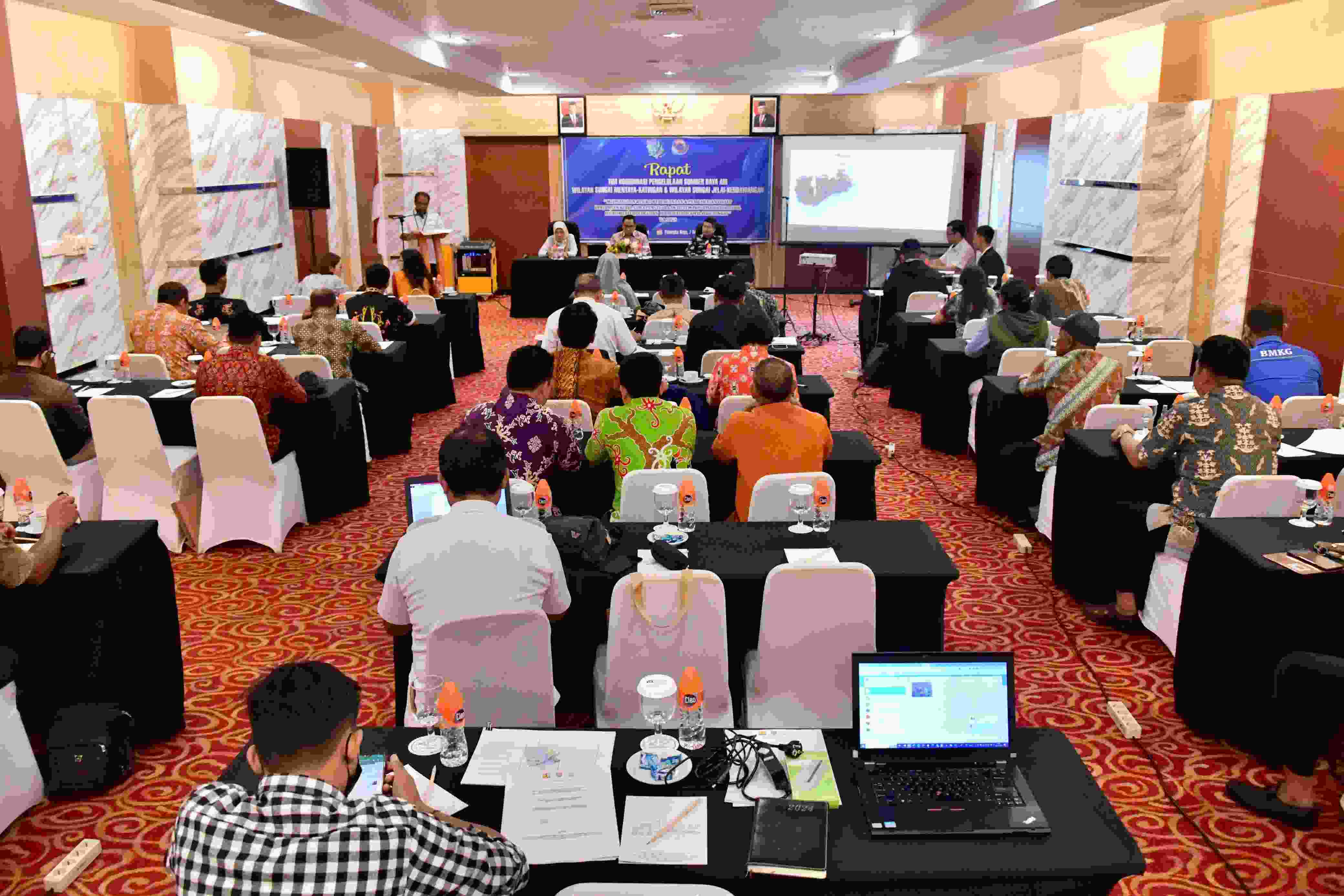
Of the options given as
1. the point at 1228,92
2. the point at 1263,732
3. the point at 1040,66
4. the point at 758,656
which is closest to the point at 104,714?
the point at 758,656

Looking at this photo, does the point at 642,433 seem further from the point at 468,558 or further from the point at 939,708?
the point at 939,708

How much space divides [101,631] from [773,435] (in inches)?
103

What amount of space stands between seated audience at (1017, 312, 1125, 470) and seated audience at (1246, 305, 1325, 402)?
0.74 m

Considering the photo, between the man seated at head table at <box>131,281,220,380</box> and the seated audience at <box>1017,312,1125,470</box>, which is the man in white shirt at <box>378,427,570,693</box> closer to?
the seated audience at <box>1017,312,1125,470</box>

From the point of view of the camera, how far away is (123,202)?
34.3 feet

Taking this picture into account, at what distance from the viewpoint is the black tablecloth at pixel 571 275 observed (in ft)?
44.0

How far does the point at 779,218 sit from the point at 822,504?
13427 millimetres

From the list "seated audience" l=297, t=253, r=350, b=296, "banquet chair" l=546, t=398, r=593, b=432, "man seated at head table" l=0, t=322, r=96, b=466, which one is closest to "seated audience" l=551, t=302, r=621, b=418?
"banquet chair" l=546, t=398, r=593, b=432

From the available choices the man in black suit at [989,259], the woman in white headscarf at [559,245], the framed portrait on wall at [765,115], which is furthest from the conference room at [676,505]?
the framed portrait on wall at [765,115]

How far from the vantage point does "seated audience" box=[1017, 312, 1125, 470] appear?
18.2 ft

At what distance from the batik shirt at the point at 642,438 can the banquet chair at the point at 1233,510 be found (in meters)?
2.06

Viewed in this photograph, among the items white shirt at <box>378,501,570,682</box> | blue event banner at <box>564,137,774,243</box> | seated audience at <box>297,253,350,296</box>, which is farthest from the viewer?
blue event banner at <box>564,137,774,243</box>

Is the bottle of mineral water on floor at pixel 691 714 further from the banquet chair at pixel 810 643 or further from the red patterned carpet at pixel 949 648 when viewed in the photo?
the red patterned carpet at pixel 949 648

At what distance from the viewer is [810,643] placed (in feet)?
10.6
